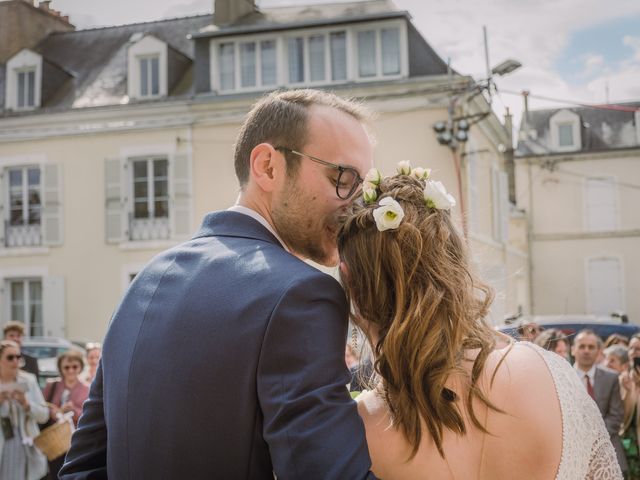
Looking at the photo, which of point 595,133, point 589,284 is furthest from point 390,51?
point 595,133

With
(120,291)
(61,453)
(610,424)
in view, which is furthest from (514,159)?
(61,453)

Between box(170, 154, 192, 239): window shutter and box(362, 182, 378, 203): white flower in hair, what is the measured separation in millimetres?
14969

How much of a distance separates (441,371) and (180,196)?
15.4 meters

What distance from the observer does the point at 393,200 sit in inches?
78.7

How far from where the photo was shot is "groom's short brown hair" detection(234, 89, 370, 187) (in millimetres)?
2139

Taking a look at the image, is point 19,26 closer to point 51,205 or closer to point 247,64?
point 51,205

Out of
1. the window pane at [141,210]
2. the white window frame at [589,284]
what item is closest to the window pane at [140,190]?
the window pane at [141,210]

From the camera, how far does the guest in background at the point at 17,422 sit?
6.17 metres

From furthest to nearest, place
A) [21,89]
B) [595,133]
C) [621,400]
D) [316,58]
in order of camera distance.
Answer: [595,133]
[21,89]
[316,58]
[621,400]

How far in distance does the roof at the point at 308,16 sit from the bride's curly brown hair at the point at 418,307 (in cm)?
1461

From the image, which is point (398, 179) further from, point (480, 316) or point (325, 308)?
point (325, 308)

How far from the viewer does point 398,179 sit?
217cm

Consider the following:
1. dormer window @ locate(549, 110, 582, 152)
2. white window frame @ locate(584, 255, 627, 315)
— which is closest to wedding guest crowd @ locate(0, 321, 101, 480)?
white window frame @ locate(584, 255, 627, 315)

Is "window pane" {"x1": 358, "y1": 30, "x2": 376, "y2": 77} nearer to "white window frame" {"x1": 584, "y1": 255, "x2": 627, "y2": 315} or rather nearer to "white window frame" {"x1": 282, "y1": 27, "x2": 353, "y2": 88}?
"white window frame" {"x1": 282, "y1": 27, "x2": 353, "y2": 88}
